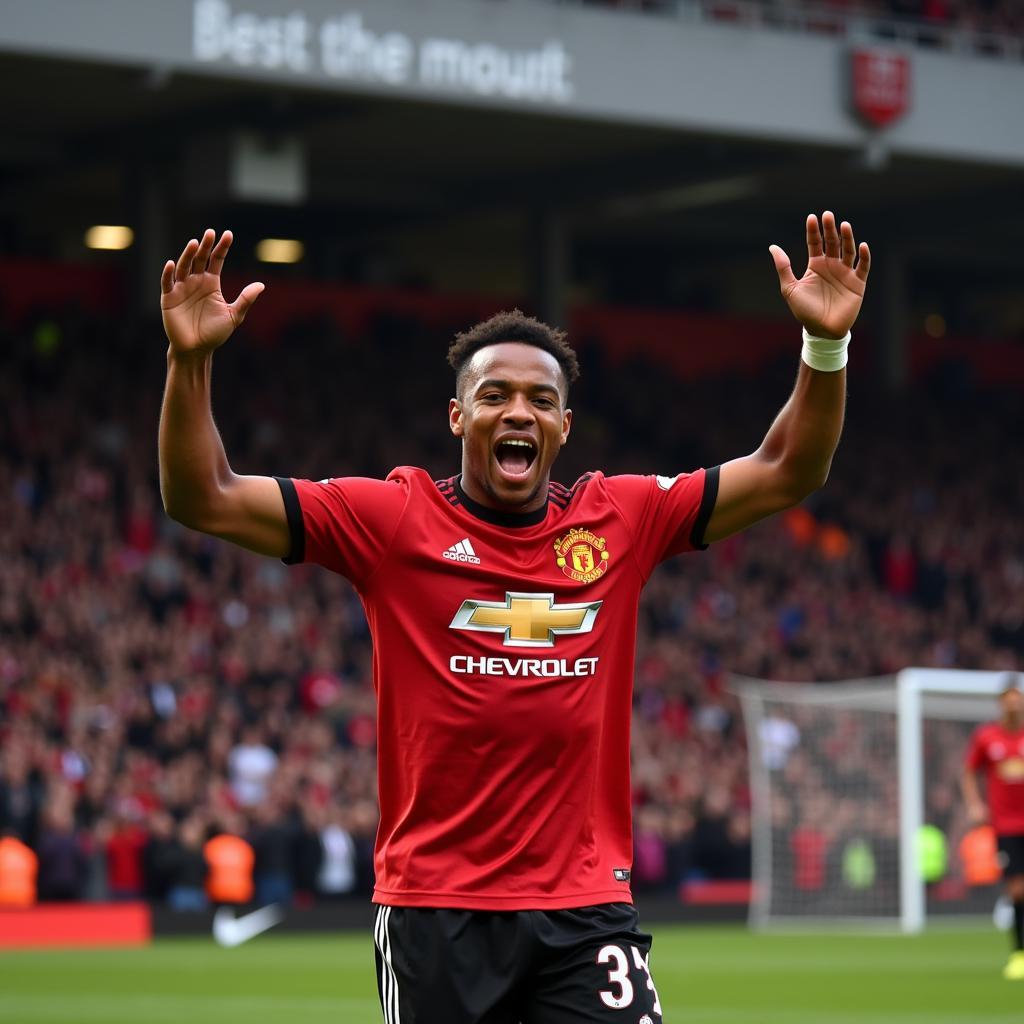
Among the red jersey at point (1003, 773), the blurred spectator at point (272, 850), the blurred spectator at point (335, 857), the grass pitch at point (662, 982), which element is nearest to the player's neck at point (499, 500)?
the grass pitch at point (662, 982)

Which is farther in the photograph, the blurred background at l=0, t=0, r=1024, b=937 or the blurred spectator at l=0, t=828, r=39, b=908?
the blurred background at l=0, t=0, r=1024, b=937

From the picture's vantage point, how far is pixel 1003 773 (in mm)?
16656

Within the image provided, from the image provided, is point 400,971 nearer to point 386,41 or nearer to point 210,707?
point 210,707

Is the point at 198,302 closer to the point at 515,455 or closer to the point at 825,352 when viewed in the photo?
the point at 515,455

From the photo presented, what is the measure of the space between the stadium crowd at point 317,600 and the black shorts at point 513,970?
54.6 ft

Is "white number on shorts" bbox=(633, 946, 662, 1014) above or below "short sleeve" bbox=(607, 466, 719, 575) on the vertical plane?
below

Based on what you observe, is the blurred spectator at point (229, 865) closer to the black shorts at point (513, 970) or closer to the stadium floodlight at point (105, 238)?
the stadium floodlight at point (105, 238)

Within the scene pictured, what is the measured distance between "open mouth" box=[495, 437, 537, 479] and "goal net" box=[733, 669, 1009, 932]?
19097 mm

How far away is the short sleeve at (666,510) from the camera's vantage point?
5363 mm

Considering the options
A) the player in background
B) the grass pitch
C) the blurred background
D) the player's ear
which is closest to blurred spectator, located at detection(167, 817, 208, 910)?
the blurred background

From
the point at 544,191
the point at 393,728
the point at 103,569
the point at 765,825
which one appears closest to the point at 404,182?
the point at 544,191

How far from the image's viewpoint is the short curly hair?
5277 mm

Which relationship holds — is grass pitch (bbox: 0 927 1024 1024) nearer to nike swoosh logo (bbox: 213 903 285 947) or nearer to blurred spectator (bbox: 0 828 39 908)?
nike swoosh logo (bbox: 213 903 285 947)

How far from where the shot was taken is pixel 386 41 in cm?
2544
